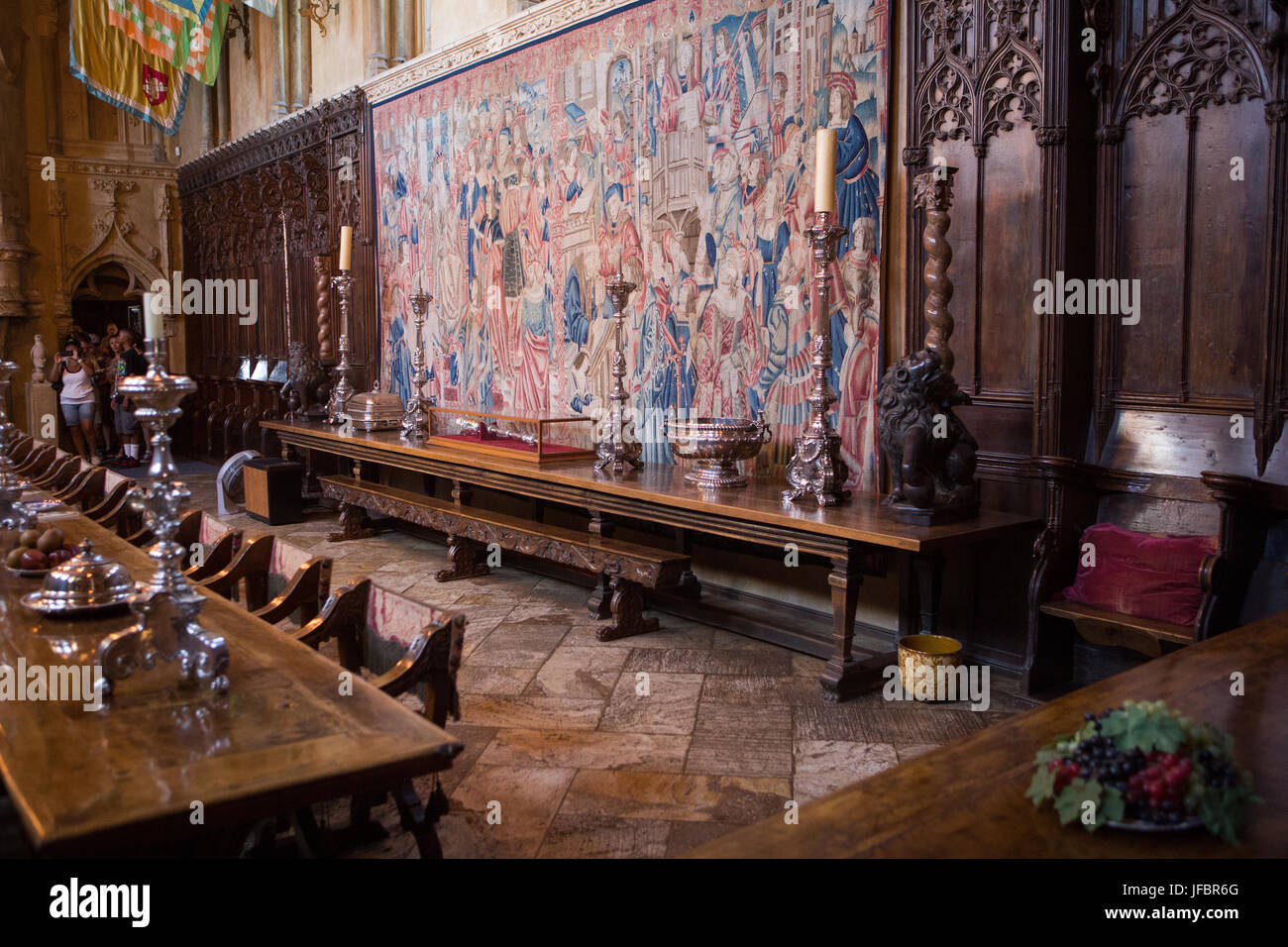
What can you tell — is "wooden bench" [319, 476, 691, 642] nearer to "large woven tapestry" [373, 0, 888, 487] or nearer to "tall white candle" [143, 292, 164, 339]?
"large woven tapestry" [373, 0, 888, 487]

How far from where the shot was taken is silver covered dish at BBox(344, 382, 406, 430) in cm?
880

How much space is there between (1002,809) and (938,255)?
3.50 metres

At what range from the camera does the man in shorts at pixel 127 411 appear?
539 inches

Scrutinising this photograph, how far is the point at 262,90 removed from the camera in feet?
44.1

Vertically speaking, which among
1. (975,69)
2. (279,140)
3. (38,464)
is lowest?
(38,464)

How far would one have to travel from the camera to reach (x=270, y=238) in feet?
41.2

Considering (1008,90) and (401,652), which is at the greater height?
(1008,90)

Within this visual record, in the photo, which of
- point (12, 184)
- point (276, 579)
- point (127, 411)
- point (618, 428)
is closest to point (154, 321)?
point (276, 579)

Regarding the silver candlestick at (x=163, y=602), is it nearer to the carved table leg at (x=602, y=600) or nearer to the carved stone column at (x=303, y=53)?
the carved table leg at (x=602, y=600)

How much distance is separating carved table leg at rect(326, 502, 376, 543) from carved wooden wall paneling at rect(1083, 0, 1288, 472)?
6.12m

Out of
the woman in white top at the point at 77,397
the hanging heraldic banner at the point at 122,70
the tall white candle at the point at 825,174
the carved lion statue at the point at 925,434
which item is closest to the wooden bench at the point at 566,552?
the carved lion statue at the point at 925,434

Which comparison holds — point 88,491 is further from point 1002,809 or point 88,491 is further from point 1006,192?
point 1002,809

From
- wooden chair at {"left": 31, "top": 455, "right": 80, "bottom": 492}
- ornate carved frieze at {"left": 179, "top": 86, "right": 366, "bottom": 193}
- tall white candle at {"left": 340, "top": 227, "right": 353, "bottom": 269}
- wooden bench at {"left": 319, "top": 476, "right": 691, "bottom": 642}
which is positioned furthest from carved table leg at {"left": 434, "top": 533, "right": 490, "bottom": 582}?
ornate carved frieze at {"left": 179, "top": 86, "right": 366, "bottom": 193}

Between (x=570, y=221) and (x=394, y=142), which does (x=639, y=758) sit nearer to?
(x=570, y=221)
